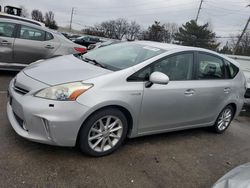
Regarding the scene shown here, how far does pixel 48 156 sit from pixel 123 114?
41.7 inches

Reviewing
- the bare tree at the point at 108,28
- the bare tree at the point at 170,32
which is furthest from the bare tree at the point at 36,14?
the bare tree at the point at 170,32

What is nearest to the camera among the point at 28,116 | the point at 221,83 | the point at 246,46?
the point at 28,116

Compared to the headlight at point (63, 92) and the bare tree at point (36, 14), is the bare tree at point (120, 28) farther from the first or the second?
the headlight at point (63, 92)

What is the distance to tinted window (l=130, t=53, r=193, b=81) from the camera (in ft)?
13.0

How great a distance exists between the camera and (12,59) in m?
7.32

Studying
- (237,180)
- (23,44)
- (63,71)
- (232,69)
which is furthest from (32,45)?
(237,180)

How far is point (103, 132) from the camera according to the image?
3.70 m

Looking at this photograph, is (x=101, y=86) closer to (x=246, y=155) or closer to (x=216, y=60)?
(x=216, y=60)

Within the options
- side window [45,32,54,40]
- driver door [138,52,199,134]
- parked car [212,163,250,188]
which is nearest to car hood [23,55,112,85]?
driver door [138,52,199,134]

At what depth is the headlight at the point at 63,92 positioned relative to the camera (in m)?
3.32

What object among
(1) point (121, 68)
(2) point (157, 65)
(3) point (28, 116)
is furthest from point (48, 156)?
(2) point (157, 65)

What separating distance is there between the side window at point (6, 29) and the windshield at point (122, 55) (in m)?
3.36

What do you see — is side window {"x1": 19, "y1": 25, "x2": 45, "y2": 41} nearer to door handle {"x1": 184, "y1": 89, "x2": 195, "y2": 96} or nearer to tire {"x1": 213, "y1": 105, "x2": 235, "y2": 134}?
door handle {"x1": 184, "y1": 89, "x2": 195, "y2": 96}

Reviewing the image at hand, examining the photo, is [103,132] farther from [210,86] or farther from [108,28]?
[108,28]
